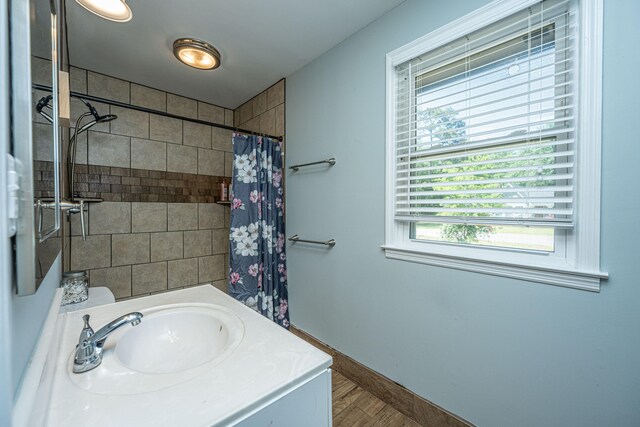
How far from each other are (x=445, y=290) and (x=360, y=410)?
0.84 m

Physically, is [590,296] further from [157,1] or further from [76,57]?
[76,57]

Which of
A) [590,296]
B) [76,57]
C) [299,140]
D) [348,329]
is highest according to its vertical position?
[76,57]

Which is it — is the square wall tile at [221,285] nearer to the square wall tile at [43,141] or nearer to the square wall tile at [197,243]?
the square wall tile at [197,243]

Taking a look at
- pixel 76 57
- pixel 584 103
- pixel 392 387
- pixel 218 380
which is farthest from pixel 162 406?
pixel 76 57

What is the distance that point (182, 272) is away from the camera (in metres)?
2.47

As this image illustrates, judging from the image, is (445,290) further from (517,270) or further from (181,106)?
(181,106)

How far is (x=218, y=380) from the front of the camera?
0.61m

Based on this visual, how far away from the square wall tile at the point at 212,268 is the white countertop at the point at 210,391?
5.96 ft

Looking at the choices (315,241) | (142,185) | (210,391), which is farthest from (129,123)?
(210,391)

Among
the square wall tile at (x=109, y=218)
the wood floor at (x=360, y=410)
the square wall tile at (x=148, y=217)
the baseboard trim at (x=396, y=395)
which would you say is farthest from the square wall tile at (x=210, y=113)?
the wood floor at (x=360, y=410)

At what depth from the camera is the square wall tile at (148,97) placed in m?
2.27

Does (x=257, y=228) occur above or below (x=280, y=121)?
below

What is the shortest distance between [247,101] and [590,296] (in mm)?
2867

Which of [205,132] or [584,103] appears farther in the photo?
[205,132]
